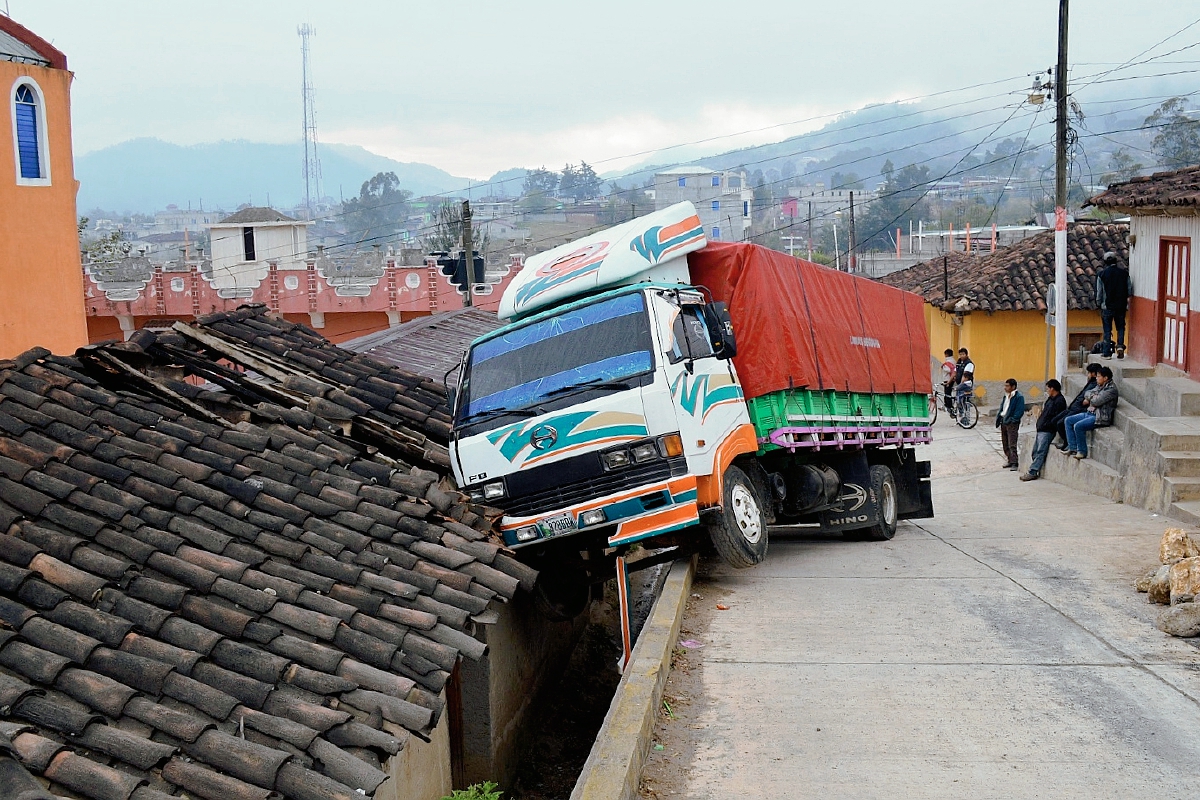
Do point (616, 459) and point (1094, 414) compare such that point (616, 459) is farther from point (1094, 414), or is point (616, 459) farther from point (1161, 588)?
point (1094, 414)

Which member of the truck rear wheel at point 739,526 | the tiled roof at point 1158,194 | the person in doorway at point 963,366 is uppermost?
the tiled roof at point 1158,194

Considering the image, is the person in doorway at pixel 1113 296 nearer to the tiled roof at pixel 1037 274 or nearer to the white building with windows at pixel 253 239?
the tiled roof at pixel 1037 274

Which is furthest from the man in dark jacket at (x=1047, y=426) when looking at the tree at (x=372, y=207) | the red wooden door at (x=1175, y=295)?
the tree at (x=372, y=207)

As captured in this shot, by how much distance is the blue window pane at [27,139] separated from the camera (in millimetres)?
17297

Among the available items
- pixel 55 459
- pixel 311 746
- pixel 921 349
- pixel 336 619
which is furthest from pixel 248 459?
pixel 921 349

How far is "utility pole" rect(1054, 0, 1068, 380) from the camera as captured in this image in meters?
25.2

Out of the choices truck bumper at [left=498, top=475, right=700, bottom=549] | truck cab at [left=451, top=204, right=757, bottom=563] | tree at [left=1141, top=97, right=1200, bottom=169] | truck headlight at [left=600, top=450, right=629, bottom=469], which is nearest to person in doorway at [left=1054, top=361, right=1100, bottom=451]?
truck cab at [left=451, top=204, right=757, bottom=563]

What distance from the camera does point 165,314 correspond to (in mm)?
38000

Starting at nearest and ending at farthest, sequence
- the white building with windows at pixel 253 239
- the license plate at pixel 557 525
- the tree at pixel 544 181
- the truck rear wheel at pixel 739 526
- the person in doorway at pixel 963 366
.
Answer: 1. the license plate at pixel 557 525
2. the truck rear wheel at pixel 739 526
3. the person in doorway at pixel 963 366
4. the white building with windows at pixel 253 239
5. the tree at pixel 544 181

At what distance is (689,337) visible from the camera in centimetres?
1054

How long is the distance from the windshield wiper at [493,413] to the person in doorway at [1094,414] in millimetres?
13229

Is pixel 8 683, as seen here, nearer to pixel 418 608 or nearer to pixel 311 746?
pixel 311 746

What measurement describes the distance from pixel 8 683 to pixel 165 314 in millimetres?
34908

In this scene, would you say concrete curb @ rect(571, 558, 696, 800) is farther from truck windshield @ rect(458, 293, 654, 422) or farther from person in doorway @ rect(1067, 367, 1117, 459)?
person in doorway @ rect(1067, 367, 1117, 459)
